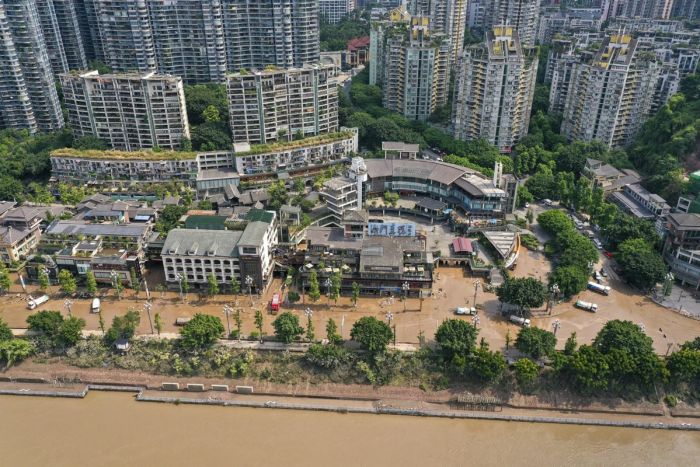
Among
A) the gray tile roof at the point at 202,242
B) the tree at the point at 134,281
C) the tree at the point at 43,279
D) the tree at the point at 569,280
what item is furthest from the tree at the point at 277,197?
the tree at the point at 569,280

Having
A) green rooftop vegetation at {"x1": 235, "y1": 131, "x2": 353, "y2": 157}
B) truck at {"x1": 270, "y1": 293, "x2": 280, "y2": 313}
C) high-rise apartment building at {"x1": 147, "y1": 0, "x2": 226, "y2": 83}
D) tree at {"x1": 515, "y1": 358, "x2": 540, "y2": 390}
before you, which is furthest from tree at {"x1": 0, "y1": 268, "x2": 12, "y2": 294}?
high-rise apartment building at {"x1": 147, "y1": 0, "x2": 226, "y2": 83}

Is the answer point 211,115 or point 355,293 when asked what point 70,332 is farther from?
point 211,115

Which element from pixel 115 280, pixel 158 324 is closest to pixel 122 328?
pixel 158 324

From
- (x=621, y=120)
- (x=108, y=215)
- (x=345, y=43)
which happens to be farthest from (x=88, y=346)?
(x=345, y=43)

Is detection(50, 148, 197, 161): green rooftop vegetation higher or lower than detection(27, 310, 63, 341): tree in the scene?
higher

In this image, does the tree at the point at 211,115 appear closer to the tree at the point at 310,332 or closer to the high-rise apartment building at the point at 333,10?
the tree at the point at 310,332

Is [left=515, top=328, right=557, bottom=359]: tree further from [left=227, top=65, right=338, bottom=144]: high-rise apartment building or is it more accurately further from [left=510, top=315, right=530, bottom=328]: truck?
[left=227, top=65, right=338, bottom=144]: high-rise apartment building
